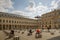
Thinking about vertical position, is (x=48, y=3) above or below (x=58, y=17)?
above

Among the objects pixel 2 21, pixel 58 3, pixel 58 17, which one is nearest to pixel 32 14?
pixel 58 3

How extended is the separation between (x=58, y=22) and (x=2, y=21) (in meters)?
8.28

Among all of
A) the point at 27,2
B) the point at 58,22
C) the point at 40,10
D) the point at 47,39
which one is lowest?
the point at 47,39

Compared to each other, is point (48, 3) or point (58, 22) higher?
point (48, 3)

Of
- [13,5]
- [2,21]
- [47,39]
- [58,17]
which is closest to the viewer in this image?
[47,39]

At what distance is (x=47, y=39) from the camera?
579 centimetres

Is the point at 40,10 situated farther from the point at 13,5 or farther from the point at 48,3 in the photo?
the point at 13,5

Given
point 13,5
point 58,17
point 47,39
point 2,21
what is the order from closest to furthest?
1. point 47,39
2. point 13,5
3. point 58,17
4. point 2,21

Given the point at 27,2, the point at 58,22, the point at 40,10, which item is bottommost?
the point at 58,22

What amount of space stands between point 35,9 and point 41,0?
26.6 inches

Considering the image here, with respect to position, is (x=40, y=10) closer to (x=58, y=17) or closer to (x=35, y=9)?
(x=35, y=9)

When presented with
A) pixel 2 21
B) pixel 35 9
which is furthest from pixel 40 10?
pixel 2 21

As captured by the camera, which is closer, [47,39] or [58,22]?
[47,39]

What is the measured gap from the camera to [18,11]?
7160mm
